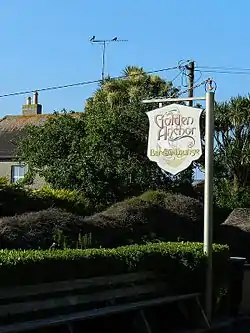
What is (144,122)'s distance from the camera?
20.0 meters

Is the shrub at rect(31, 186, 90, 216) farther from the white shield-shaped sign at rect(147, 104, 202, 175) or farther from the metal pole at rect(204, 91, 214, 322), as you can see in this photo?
the metal pole at rect(204, 91, 214, 322)

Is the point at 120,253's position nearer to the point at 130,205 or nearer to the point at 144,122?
the point at 130,205

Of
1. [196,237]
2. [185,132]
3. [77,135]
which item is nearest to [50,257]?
[185,132]

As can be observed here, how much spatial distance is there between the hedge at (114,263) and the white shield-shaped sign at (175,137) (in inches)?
46.9

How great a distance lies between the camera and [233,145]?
78.9ft

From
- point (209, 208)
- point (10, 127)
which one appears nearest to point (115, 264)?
point (209, 208)

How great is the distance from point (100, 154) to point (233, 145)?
663 cm

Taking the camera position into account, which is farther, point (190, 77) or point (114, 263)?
point (190, 77)

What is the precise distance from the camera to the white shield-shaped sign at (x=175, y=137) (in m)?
9.59

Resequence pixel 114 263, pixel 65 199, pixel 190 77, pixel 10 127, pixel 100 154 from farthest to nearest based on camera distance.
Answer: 1. pixel 10 127
2. pixel 190 77
3. pixel 100 154
4. pixel 65 199
5. pixel 114 263

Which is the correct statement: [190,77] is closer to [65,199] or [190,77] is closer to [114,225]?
[65,199]

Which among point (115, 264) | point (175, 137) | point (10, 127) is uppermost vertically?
point (10, 127)

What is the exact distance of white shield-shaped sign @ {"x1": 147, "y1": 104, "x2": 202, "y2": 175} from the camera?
9.59m

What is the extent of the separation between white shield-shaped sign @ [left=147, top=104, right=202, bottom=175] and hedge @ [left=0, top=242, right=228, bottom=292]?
119cm
